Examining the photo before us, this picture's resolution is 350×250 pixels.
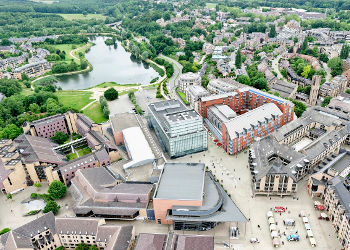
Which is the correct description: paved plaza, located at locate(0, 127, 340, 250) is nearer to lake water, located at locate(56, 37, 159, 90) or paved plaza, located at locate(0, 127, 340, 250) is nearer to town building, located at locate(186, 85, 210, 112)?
town building, located at locate(186, 85, 210, 112)

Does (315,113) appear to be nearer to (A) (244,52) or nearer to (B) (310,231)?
(B) (310,231)

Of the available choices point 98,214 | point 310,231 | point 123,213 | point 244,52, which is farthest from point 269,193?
point 244,52

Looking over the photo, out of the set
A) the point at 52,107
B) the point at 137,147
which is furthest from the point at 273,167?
the point at 52,107

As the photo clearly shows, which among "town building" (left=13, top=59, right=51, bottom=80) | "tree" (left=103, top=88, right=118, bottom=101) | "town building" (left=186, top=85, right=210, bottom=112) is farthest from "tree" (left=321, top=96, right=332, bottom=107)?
"town building" (left=13, top=59, right=51, bottom=80)

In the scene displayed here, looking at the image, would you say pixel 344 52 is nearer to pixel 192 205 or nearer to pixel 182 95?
pixel 182 95

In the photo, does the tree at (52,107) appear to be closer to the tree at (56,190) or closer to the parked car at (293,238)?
the tree at (56,190)

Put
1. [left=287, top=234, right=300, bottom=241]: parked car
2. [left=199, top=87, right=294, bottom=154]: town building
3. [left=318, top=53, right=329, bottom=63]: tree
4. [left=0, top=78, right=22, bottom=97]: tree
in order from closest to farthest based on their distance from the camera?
[left=287, top=234, right=300, bottom=241]: parked car
[left=199, top=87, right=294, bottom=154]: town building
[left=0, top=78, right=22, bottom=97]: tree
[left=318, top=53, right=329, bottom=63]: tree
